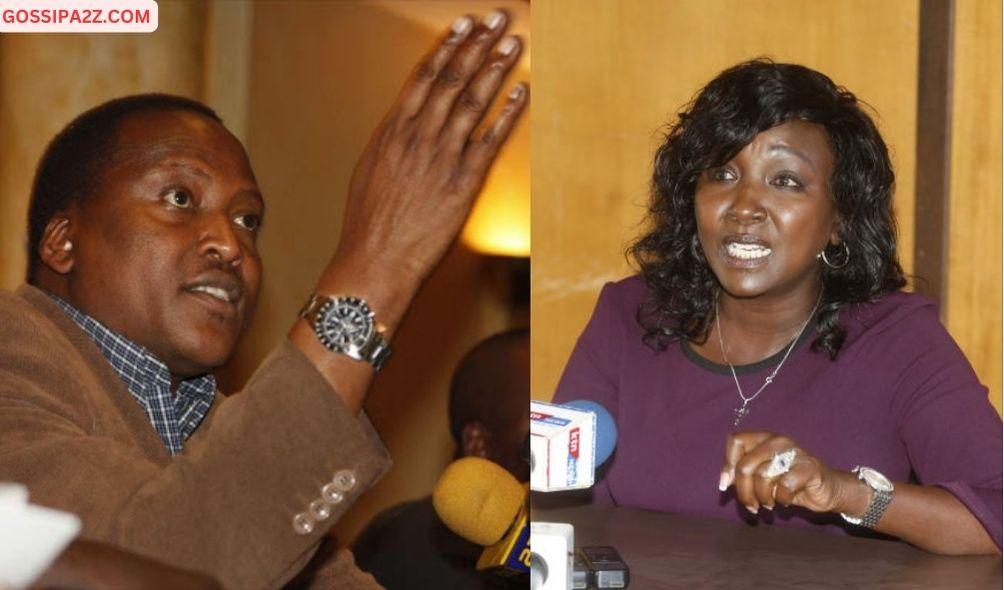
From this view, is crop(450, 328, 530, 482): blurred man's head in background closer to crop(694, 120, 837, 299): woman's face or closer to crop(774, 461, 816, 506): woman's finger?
crop(774, 461, 816, 506): woman's finger

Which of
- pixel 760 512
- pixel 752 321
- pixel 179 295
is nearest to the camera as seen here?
pixel 179 295

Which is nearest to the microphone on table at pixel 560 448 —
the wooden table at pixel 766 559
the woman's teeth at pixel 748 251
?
the wooden table at pixel 766 559

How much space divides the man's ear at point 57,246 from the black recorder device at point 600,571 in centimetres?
61

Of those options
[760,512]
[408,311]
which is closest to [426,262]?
[408,311]

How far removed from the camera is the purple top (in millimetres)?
1965

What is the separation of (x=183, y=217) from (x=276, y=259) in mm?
72

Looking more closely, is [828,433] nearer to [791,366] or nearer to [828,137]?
[791,366]

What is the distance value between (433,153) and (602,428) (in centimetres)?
126

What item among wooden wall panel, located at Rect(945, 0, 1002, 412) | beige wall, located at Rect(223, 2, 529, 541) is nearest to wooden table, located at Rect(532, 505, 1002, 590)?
beige wall, located at Rect(223, 2, 529, 541)

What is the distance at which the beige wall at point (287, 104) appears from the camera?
908mm

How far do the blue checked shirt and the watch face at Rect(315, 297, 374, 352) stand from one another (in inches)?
5.3

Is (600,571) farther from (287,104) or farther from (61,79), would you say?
(61,79)

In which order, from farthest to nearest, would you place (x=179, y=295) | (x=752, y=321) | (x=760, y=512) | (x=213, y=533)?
(x=752, y=321)
(x=760, y=512)
(x=179, y=295)
(x=213, y=533)

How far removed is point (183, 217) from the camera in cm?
90
